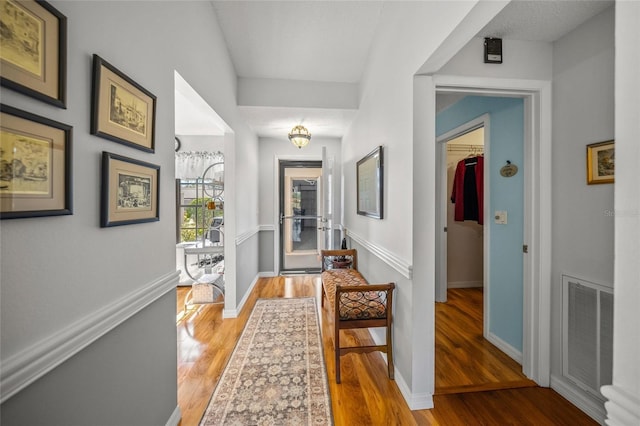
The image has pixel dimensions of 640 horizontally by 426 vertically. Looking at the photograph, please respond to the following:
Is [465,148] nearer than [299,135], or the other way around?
[299,135]

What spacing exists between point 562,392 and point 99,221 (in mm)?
2825

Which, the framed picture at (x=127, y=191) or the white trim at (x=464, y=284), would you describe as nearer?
the framed picture at (x=127, y=191)

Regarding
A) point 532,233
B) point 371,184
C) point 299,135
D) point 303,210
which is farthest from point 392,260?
point 303,210

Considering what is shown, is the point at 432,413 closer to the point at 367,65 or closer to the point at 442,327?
the point at 442,327

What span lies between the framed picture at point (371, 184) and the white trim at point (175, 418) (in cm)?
190

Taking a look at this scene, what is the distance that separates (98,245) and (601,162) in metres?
2.57

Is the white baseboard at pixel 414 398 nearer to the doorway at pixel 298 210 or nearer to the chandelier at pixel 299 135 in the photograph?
the chandelier at pixel 299 135

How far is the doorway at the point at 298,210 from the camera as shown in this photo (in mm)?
4898

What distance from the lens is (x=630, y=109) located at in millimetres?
527

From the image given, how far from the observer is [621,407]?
532 millimetres

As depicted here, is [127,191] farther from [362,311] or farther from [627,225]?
[362,311]

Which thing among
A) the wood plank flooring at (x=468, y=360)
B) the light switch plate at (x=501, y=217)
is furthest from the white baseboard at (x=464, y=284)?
the light switch plate at (x=501, y=217)

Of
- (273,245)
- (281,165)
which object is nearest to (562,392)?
(273,245)

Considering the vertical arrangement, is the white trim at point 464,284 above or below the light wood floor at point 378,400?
above
